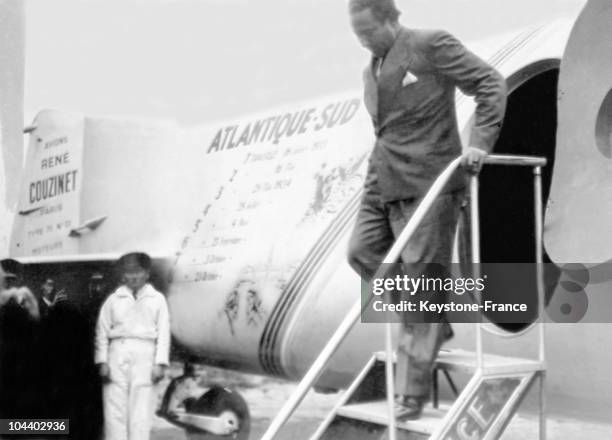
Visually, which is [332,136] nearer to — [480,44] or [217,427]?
[480,44]

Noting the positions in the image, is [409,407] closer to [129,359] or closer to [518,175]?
[518,175]

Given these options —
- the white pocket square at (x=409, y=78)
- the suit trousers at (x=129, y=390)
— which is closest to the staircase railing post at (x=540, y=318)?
the white pocket square at (x=409, y=78)

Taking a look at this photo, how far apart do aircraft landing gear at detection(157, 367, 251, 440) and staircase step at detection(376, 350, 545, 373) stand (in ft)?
4.56

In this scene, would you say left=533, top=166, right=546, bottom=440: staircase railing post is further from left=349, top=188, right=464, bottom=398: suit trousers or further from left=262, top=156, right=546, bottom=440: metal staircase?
left=349, top=188, right=464, bottom=398: suit trousers

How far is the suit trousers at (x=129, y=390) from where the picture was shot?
3611mm

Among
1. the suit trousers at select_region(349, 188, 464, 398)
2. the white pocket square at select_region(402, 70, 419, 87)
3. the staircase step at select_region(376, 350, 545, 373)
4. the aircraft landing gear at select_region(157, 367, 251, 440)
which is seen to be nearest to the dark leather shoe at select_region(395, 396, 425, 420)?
the suit trousers at select_region(349, 188, 464, 398)

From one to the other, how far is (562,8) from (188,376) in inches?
90.9

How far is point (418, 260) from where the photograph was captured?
2.49m

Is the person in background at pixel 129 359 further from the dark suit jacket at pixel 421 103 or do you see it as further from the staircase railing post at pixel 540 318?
the staircase railing post at pixel 540 318

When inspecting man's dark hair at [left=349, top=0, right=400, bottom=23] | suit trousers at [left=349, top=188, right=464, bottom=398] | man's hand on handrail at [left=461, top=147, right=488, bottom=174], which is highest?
man's dark hair at [left=349, top=0, right=400, bottom=23]

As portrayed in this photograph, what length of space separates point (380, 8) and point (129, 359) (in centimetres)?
187

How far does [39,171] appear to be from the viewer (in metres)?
4.04

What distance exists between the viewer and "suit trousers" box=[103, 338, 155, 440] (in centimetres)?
361

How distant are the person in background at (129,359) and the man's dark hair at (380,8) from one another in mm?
1699
